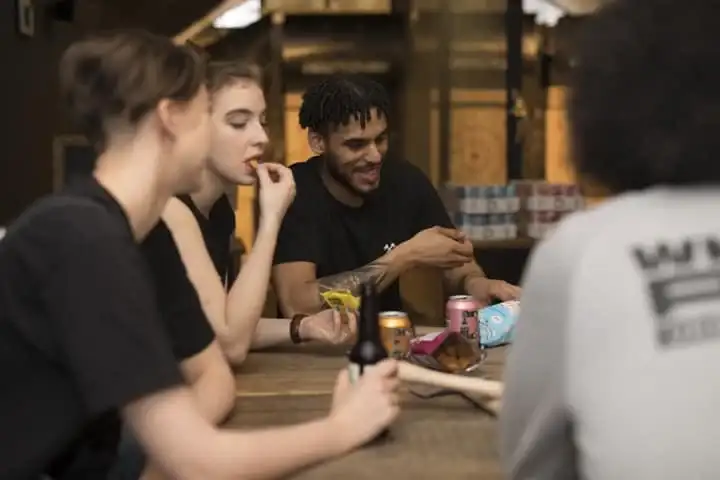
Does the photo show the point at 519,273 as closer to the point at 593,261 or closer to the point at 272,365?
the point at 272,365

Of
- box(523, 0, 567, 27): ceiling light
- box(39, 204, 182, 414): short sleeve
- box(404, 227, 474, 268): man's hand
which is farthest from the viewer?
box(523, 0, 567, 27): ceiling light

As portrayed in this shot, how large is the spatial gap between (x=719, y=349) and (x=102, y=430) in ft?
2.55

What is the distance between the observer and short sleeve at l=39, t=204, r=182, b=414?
1.08 m

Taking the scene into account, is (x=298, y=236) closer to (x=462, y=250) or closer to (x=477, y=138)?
(x=462, y=250)

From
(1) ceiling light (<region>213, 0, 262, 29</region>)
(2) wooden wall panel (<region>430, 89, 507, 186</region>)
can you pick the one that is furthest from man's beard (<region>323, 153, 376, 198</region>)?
(1) ceiling light (<region>213, 0, 262, 29</region>)

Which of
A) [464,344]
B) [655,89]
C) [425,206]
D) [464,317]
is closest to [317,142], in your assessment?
[425,206]

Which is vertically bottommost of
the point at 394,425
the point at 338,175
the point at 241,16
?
the point at 394,425

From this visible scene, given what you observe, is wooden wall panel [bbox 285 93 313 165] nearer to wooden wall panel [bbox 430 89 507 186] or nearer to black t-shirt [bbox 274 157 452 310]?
wooden wall panel [bbox 430 89 507 186]

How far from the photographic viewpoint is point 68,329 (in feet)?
3.59

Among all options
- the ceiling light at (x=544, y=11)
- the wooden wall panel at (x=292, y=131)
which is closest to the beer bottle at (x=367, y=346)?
the ceiling light at (x=544, y=11)

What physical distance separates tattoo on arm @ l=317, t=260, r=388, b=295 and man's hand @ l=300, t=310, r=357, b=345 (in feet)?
1.13

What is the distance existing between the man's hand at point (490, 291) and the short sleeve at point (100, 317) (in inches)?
50.3

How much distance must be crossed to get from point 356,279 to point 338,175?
0.39 m

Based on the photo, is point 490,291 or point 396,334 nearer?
point 396,334
